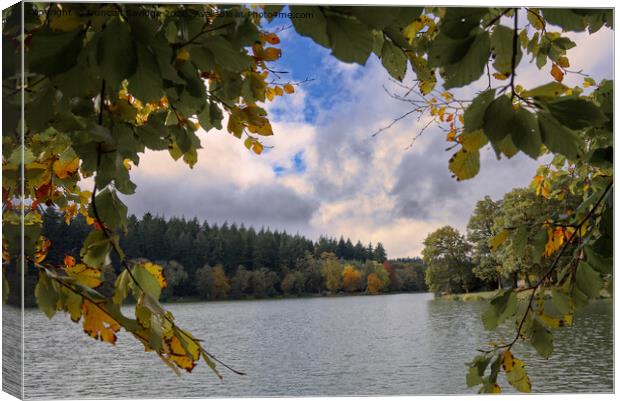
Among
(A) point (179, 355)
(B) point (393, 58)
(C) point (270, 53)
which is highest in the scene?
(C) point (270, 53)

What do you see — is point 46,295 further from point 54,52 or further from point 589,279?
point 589,279

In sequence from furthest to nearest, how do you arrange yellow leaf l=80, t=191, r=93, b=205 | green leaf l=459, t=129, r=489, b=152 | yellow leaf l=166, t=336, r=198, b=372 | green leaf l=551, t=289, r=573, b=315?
yellow leaf l=80, t=191, r=93, b=205
green leaf l=551, t=289, r=573, b=315
yellow leaf l=166, t=336, r=198, b=372
green leaf l=459, t=129, r=489, b=152

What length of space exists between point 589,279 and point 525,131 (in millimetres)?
727

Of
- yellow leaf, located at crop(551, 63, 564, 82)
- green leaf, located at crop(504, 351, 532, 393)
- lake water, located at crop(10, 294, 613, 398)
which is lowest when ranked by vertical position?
lake water, located at crop(10, 294, 613, 398)

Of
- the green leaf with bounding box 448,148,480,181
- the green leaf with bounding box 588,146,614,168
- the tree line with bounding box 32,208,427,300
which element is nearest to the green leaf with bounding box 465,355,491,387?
the green leaf with bounding box 588,146,614,168

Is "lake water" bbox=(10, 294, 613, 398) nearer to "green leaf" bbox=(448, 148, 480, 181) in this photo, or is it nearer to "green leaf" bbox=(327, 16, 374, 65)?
"green leaf" bbox=(448, 148, 480, 181)

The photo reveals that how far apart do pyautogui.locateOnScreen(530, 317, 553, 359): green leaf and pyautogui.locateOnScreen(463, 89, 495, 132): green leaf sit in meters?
0.79

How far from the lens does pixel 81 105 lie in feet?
3.69

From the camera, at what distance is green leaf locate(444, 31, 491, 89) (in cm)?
80

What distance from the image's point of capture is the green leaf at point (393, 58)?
1156 mm

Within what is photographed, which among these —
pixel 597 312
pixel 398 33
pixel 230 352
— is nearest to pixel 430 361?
pixel 597 312

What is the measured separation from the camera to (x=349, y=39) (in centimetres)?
78

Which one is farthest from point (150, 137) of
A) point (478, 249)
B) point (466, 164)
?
point (478, 249)

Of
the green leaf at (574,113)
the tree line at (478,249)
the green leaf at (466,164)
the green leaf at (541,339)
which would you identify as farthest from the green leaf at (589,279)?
the tree line at (478,249)
